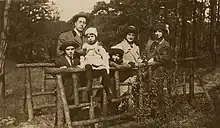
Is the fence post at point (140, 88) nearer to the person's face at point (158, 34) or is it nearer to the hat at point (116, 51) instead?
the hat at point (116, 51)

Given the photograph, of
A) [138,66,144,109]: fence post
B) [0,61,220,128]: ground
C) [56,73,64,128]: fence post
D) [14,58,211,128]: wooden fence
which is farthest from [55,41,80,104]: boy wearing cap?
[138,66,144,109]: fence post

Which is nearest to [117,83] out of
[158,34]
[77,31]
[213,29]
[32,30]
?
[77,31]

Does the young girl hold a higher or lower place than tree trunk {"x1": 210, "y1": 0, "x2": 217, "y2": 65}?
lower

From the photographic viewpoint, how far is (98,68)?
3.52 m

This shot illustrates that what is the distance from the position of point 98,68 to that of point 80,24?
652mm

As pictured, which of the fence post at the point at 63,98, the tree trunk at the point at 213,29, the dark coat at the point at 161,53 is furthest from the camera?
the tree trunk at the point at 213,29

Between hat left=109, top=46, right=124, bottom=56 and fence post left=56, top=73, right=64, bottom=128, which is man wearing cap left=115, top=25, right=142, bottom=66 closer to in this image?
hat left=109, top=46, right=124, bottom=56

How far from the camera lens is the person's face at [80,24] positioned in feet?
12.5

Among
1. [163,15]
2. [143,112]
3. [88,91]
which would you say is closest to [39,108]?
[88,91]

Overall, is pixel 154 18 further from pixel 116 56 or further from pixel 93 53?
pixel 93 53

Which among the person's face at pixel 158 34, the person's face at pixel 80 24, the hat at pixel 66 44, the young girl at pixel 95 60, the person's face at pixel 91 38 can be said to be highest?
the person's face at pixel 80 24

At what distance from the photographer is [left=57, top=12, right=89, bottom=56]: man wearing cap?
12.4 feet

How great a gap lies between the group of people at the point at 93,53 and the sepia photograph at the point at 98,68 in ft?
0.04

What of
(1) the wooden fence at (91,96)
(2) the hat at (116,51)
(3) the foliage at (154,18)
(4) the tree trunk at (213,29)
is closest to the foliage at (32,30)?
(1) the wooden fence at (91,96)
